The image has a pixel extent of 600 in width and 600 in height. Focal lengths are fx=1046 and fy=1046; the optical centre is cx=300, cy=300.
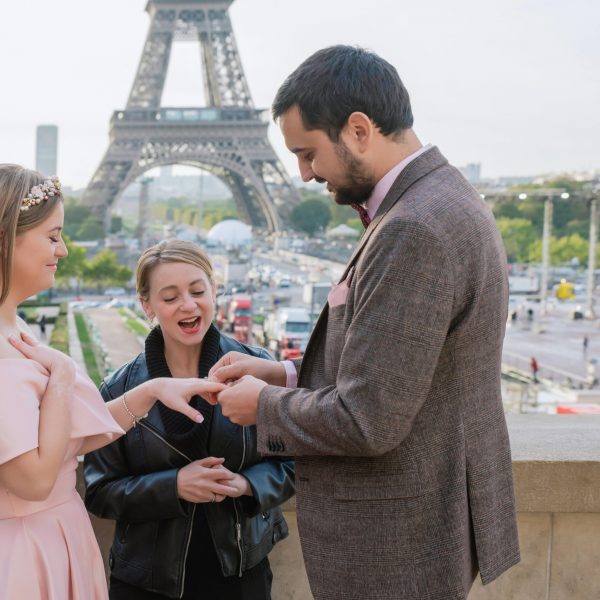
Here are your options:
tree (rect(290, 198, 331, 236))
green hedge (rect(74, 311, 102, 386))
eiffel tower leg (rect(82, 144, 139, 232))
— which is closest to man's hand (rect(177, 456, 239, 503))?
green hedge (rect(74, 311, 102, 386))

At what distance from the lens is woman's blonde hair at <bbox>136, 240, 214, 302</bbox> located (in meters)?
2.62

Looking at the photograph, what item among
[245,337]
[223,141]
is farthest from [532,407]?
[223,141]

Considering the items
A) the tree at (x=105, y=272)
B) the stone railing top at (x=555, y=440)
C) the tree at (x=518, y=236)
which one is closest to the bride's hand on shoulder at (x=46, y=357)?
the stone railing top at (x=555, y=440)

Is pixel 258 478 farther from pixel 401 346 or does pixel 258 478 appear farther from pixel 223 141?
pixel 223 141

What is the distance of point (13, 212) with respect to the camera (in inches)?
84.9

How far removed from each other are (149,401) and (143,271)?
405 millimetres

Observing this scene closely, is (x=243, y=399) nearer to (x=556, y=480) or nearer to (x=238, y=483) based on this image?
(x=238, y=483)

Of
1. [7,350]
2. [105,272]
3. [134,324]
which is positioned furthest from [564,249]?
[7,350]

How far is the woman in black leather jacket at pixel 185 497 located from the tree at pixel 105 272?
44093 mm

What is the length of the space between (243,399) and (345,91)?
2.04ft

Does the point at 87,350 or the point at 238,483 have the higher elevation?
the point at 238,483

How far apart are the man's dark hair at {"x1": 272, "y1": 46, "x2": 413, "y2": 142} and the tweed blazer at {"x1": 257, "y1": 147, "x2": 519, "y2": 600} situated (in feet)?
0.38

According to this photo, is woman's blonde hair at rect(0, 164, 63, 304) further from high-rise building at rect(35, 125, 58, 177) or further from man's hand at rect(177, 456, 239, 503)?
high-rise building at rect(35, 125, 58, 177)

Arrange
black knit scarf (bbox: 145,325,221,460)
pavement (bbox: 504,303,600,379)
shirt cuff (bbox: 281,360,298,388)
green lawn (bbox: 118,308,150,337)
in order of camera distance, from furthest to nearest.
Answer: green lawn (bbox: 118,308,150,337) → pavement (bbox: 504,303,600,379) → black knit scarf (bbox: 145,325,221,460) → shirt cuff (bbox: 281,360,298,388)
